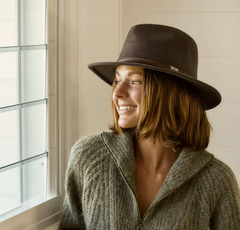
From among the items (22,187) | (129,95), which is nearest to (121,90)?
(129,95)

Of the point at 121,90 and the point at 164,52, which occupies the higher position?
the point at 164,52

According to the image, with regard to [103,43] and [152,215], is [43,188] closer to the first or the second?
[152,215]

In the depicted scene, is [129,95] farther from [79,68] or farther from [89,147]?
[79,68]

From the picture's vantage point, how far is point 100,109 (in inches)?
73.5

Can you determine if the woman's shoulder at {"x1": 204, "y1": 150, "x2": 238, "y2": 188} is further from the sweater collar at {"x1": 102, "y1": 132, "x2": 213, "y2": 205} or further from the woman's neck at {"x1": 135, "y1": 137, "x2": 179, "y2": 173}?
the woman's neck at {"x1": 135, "y1": 137, "x2": 179, "y2": 173}

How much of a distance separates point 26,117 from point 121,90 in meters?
0.44

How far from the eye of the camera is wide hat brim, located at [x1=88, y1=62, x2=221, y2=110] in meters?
1.21

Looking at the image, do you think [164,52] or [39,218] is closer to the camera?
[164,52]

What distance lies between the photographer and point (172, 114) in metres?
1.31

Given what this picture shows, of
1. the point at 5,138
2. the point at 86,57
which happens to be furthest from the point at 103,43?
the point at 5,138

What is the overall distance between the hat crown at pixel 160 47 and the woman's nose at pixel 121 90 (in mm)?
91

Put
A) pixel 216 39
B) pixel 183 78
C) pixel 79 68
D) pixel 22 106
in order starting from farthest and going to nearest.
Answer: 1. pixel 216 39
2. pixel 79 68
3. pixel 22 106
4. pixel 183 78

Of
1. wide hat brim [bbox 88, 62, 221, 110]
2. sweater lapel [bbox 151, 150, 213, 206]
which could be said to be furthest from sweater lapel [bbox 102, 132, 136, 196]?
wide hat brim [bbox 88, 62, 221, 110]

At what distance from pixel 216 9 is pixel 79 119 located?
1080 millimetres
